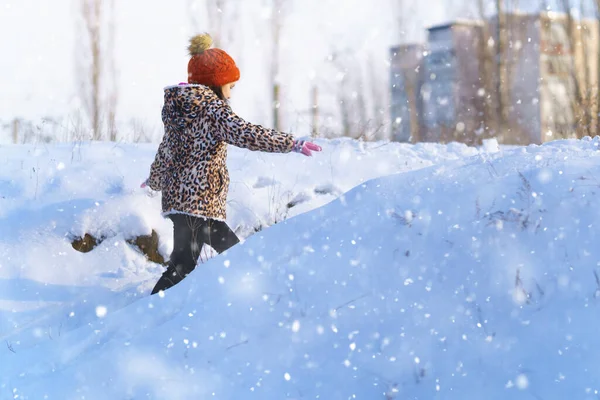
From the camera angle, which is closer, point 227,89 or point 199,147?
point 199,147

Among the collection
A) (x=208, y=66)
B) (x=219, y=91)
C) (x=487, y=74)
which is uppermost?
(x=208, y=66)

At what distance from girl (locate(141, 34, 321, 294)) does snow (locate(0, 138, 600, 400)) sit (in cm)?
83

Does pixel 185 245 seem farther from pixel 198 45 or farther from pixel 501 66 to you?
pixel 501 66

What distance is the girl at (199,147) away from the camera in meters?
4.46

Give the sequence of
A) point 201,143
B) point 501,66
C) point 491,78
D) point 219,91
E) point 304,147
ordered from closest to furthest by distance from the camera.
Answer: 1. point 304,147
2. point 201,143
3. point 219,91
4. point 501,66
5. point 491,78

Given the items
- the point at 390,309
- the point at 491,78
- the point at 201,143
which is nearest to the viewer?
the point at 390,309

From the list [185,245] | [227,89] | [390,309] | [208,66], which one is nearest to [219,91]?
[227,89]

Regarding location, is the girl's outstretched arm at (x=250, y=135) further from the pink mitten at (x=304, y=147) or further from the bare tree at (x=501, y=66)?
the bare tree at (x=501, y=66)

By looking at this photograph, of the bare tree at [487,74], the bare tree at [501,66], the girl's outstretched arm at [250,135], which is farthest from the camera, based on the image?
the bare tree at [487,74]

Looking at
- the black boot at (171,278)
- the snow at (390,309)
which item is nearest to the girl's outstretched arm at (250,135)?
the snow at (390,309)

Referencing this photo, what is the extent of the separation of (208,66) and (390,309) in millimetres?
2192

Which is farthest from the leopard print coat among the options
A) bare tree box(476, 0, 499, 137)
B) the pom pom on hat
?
bare tree box(476, 0, 499, 137)

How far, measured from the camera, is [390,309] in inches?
127

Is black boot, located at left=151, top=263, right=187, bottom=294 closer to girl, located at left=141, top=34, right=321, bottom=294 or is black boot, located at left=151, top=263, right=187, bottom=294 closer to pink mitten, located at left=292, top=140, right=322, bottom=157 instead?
girl, located at left=141, top=34, right=321, bottom=294
